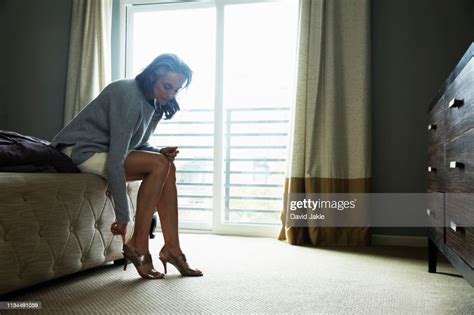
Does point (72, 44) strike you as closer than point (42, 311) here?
No

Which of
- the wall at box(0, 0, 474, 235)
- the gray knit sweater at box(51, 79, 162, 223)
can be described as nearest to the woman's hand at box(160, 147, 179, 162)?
the gray knit sweater at box(51, 79, 162, 223)

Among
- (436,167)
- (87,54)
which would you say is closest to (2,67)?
(87,54)

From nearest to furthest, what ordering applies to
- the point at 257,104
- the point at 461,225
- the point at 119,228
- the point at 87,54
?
the point at 461,225, the point at 119,228, the point at 257,104, the point at 87,54

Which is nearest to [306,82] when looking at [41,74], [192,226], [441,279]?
[192,226]

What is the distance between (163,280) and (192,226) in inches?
63.7

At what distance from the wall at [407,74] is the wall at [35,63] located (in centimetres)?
234

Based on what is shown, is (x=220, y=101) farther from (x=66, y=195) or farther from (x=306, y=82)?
(x=66, y=195)

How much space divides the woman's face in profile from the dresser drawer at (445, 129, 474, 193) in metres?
1.03

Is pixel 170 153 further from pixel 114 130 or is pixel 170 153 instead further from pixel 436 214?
pixel 436 214

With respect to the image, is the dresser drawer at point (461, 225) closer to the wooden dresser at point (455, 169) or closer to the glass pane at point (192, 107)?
the wooden dresser at point (455, 169)

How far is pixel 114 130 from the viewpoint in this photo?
6.02 feet

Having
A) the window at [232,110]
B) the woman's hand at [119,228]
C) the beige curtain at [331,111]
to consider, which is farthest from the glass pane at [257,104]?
the woman's hand at [119,228]

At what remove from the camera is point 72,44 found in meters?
3.60

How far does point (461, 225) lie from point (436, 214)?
544 millimetres
